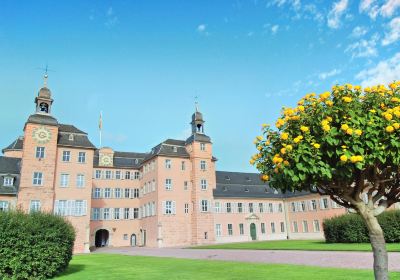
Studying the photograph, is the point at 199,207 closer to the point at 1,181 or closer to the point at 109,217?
the point at 109,217

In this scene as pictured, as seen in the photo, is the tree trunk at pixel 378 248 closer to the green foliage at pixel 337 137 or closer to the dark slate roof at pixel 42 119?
the green foliage at pixel 337 137

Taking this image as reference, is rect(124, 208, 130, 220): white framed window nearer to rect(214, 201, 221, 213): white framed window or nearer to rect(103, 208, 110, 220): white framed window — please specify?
rect(103, 208, 110, 220): white framed window

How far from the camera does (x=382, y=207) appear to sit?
271 inches

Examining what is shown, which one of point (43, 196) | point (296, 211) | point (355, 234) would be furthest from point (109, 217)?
point (355, 234)

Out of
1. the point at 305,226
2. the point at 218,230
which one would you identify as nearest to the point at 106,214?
the point at 218,230

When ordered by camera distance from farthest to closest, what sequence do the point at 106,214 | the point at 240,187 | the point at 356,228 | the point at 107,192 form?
the point at 240,187
the point at 107,192
the point at 106,214
the point at 356,228

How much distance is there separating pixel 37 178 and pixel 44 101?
10.1 m

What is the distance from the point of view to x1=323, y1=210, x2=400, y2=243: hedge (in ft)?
99.0

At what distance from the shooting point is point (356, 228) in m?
32.4

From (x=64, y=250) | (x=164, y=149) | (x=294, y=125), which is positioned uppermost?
(x=164, y=149)

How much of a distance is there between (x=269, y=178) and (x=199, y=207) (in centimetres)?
4254

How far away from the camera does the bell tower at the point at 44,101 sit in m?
43.5

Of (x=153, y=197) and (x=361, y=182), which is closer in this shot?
(x=361, y=182)

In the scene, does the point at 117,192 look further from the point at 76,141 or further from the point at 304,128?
the point at 304,128
